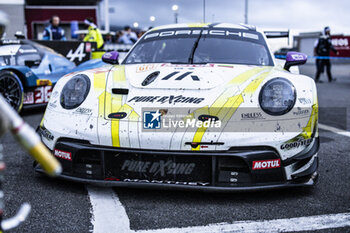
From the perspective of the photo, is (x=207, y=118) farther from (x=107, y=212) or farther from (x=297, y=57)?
(x=297, y=57)

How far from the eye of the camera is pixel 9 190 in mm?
2740

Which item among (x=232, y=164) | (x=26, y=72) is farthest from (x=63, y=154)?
(x=26, y=72)

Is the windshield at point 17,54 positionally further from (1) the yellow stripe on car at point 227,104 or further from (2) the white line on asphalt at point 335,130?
(2) the white line on asphalt at point 335,130

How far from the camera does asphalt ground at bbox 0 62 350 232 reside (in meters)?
2.25

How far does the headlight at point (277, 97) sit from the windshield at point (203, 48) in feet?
2.53

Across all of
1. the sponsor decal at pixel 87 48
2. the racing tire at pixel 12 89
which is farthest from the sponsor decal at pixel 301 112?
the sponsor decal at pixel 87 48

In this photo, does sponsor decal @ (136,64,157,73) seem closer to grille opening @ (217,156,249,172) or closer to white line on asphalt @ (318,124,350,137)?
grille opening @ (217,156,249,172)

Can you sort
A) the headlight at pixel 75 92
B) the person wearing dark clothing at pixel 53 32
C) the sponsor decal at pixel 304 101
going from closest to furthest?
the sponsor decal at pixel 304 101 → the headlight at pixel 75 92 → the person wearing dark clothing at pixel 53 32

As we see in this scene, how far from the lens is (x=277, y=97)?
270 cm

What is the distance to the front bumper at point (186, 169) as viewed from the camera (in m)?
2.48

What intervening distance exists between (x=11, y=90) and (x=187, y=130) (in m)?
3.70

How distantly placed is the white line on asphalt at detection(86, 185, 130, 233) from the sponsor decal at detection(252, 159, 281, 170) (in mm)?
818

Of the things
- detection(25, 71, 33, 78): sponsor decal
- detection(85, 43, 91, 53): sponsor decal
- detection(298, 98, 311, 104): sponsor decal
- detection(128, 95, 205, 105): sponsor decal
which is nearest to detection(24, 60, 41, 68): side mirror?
detection(25, 71, 33, 78): sponsor decal

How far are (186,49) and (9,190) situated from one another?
6.32 ft
